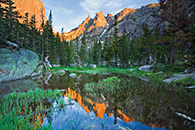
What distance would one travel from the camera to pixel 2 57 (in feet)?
55.0

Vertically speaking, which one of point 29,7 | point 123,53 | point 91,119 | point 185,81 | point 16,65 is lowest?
point 91,119

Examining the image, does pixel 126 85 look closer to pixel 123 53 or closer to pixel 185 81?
pixel 185 81

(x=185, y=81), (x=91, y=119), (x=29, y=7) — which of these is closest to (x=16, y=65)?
(x=91, y=119)

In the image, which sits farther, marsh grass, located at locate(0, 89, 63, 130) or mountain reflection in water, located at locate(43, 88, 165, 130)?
mountain reflection in water, located at locate(43, 88, 165, 130)

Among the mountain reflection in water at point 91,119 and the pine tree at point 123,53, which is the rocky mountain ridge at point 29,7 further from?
the mountain reflection in water at point 91,119

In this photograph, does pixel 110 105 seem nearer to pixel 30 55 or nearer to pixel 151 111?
pixel 151 111

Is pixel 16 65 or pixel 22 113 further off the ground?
pixel 16 65

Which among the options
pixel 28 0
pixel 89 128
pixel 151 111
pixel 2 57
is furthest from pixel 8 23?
pixel 28 0

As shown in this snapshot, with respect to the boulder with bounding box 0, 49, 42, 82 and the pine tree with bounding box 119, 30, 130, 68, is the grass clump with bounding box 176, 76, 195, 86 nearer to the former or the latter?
the boulder with bounding box 0, 49, 42, 82

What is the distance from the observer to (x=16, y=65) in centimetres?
1825

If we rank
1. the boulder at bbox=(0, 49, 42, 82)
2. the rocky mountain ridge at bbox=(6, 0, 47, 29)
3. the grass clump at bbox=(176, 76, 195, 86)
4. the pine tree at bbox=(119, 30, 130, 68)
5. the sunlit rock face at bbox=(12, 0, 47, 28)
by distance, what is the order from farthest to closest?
1. the sunlit rock face at bbox=(12, 0, 47, 28)
2. the rocky mountain ridge at bbox=(6, 0, 47, 29)
3. the pine tree at bbox=(119, 30, 130, 68)
4. the boulder at bbox=(0, 49, 42, 82)
5. the grass clump at bbox=(176, 76, 195, 86)

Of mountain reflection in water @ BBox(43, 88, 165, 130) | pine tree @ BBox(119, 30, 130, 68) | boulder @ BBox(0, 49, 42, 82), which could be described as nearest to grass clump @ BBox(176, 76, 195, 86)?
mountain reflection in water @ BBox(43, 88, 165, 130)

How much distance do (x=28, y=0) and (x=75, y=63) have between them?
169563mm

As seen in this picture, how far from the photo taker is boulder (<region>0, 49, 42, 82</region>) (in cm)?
1614
